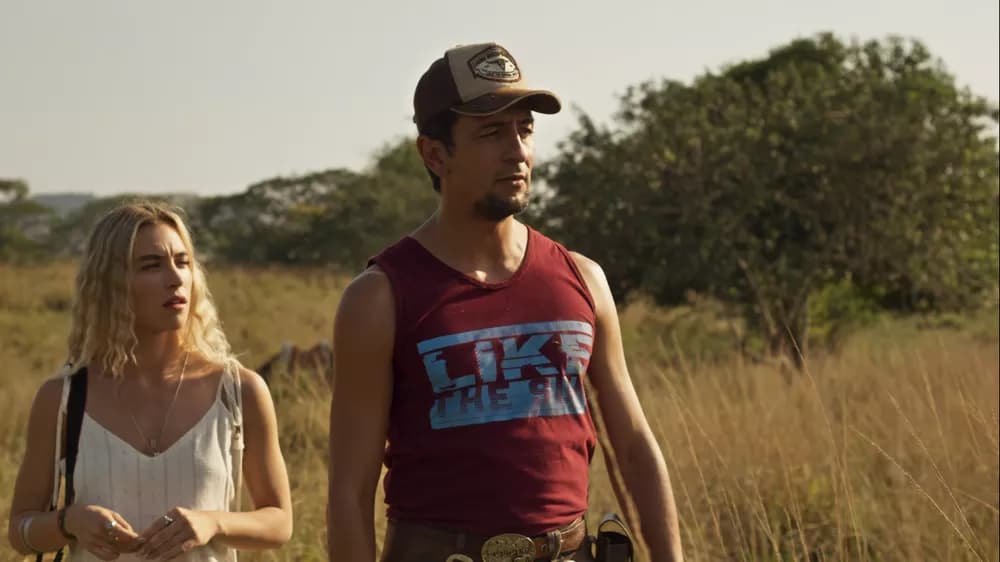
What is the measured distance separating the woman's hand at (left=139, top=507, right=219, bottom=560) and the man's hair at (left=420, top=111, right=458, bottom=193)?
0.87m

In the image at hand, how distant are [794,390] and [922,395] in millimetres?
740

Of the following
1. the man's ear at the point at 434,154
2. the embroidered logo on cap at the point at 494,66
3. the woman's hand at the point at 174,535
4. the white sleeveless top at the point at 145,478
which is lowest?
the woman's hand at the point at 174,535

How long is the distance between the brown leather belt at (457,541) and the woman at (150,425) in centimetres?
45

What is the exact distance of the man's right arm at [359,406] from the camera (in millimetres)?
3031

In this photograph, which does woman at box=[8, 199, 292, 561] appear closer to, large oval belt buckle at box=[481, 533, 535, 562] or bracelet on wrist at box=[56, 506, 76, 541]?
bracelet on wrist at box=[56, 506, 76, 541]

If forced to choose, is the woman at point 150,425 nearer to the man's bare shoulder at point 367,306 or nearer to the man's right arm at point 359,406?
the man's right arm at point 359,406

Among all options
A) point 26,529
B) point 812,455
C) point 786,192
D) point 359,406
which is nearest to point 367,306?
point 359,406

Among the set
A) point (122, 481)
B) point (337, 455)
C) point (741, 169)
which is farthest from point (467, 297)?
point (741, 169)

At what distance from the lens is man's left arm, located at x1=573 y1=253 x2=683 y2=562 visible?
3209mm

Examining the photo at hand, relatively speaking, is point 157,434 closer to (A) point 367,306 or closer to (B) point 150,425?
(B) point 150,425

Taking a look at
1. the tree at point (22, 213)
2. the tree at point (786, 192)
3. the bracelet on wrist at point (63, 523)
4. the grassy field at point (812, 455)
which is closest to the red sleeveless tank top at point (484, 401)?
the bracelet on wrist at point (63, 523)

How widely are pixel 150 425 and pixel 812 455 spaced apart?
5068mm

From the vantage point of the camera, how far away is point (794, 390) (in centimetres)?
917

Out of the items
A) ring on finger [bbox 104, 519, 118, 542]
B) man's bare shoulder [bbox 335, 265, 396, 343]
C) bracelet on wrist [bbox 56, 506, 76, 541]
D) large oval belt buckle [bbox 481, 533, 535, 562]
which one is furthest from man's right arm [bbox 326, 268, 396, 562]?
bracelet on wrist [bbox 56, 506, 76, 541]
